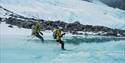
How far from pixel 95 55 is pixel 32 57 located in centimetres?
377

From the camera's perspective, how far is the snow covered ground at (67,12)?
67.8 metres

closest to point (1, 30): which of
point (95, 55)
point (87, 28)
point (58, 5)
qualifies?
point (87, 28)

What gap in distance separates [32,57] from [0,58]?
6.45ft

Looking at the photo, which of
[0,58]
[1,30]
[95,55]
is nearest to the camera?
[0,58]

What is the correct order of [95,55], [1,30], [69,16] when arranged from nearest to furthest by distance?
[95,55] → [1,30] → [69,16]

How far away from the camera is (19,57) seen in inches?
854

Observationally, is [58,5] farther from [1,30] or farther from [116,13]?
[1,30]

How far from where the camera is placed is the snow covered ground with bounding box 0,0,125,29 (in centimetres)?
6775

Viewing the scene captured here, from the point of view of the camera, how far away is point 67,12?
237 ft

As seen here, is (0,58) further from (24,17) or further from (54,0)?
(54,0)

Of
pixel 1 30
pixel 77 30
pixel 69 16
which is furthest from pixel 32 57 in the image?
pixel 69 16

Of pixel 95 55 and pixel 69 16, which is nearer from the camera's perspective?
pixel 95 55

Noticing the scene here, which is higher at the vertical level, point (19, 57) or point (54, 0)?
point (54, 0)

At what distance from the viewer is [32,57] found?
71.8ft
